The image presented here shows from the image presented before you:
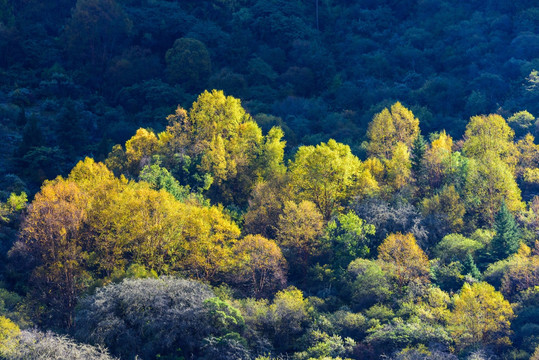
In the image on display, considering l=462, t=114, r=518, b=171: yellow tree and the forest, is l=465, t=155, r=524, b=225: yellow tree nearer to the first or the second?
the forest

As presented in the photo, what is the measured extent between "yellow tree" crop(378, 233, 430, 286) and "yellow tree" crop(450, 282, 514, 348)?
5.03 meters

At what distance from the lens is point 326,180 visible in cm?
7462

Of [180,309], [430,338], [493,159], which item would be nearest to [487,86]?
[493,159]

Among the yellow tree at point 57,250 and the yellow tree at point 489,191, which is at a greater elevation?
the yellow tree at point 489,191

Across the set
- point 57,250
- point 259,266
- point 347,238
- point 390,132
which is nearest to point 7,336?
point 57,250

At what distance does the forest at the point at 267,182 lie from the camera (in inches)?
2351

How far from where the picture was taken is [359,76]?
10962cm

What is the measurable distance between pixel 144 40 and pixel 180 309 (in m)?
60.9

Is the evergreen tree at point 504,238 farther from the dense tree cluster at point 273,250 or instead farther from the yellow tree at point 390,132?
the yellow tree at point 390,132

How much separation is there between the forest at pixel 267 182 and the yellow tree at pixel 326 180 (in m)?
0.17

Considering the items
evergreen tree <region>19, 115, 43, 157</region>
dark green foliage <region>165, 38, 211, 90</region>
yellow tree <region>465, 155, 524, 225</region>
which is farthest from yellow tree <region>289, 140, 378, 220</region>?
dark green foliage <region>165, 38, 211, 90</region>

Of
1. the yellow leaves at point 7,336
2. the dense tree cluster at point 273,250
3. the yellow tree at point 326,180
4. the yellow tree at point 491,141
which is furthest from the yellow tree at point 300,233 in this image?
the yellow leaves at point 7,336

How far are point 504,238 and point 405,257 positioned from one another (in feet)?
30.0

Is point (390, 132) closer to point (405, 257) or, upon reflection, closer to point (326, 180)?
point (326, 180)
